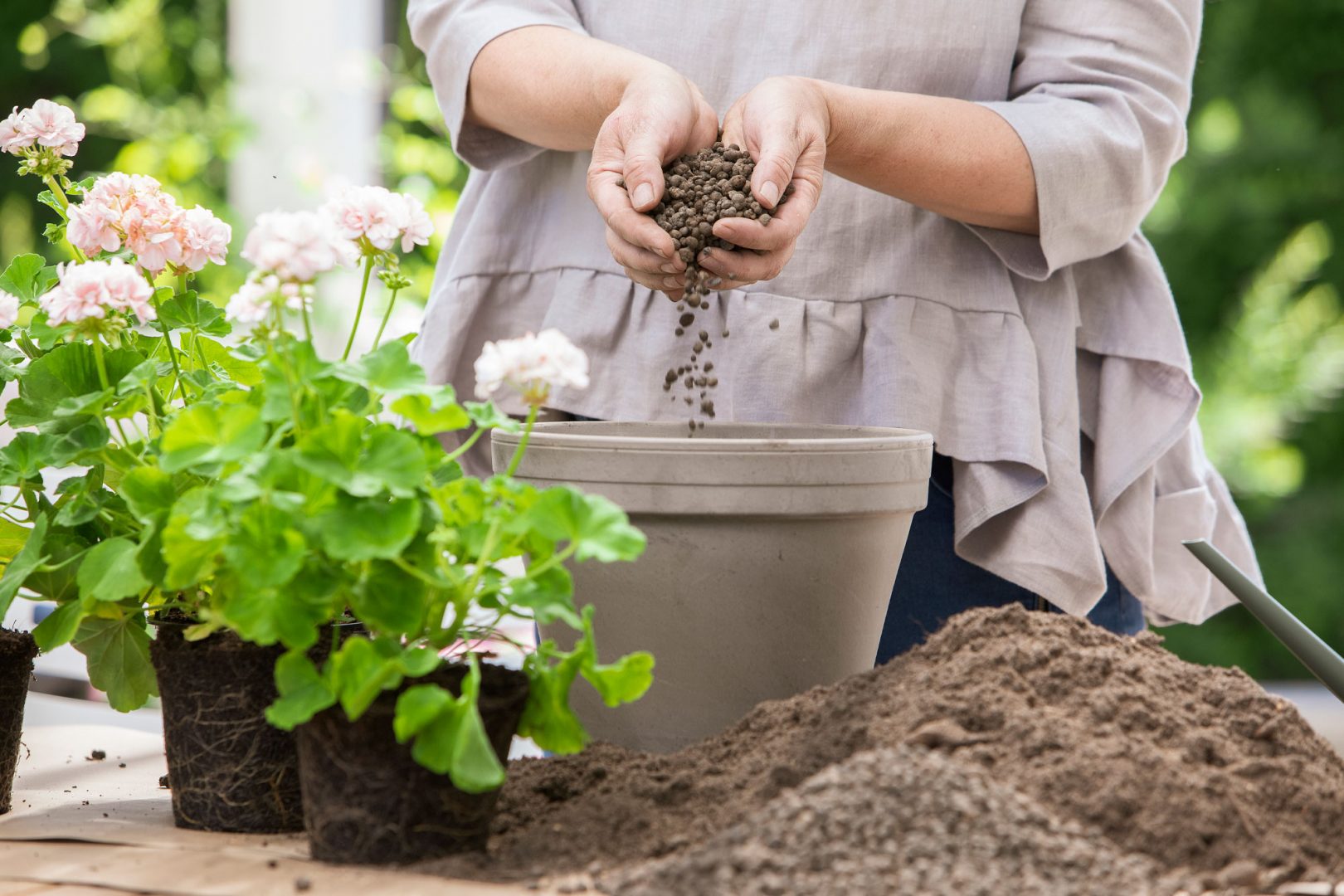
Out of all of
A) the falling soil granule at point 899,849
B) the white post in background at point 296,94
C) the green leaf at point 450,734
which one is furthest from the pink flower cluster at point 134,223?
the white post in background at point 296,94

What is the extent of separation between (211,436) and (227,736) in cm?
20

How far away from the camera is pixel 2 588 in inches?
30.7

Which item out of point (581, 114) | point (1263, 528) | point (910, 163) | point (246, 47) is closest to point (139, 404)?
point (581, 114)

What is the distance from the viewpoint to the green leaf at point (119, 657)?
0.85m

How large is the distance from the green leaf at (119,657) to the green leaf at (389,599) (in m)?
0.24

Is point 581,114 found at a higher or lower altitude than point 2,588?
higher

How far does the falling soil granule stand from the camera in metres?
0.62

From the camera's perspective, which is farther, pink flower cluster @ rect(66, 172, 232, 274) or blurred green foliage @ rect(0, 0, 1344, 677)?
blurred green foliage @ rect(0, 0, 1344, 677)

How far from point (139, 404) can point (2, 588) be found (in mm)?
130

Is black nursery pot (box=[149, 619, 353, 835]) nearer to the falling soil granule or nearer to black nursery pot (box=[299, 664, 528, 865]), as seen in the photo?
black nursery pot (box=[299, 664, 528, 865])

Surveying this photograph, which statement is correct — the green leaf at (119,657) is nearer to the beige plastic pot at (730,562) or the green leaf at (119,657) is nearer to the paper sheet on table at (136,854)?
the paper sheet on table at (136,854)

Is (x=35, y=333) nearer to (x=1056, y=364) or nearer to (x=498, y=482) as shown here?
(x=498, y=482)

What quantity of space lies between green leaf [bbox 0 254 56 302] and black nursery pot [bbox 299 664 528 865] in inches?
15.6

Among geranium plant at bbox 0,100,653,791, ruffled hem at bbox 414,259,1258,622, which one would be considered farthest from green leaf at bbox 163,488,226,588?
ruffled hem at bbox 414,259,1258,622
